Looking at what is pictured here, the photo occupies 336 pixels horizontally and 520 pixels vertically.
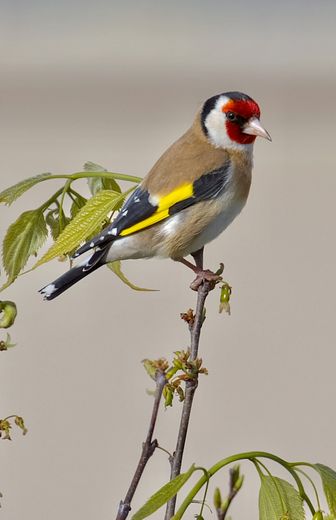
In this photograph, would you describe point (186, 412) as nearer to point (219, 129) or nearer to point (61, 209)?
point (61, 209)

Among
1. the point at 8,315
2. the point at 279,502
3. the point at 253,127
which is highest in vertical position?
the point at 253,127

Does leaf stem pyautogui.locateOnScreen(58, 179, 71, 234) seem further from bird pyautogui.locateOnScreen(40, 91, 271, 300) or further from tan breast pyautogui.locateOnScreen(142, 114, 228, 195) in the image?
tan breast pyautogui.locateOnScreen(142, 114, 228, 195)

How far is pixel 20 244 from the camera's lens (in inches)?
45.2

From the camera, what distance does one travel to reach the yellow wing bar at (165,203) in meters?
1.72

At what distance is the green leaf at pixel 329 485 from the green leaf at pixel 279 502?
1.2 inches

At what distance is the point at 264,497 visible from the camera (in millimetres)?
952

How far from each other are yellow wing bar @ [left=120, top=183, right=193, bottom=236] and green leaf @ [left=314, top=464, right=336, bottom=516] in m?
0.81

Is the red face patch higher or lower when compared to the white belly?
higher

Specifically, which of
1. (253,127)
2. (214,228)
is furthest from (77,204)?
(253,127)

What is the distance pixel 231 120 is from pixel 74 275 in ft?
2.13

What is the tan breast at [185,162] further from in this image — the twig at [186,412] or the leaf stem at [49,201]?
the twig at [186,412]

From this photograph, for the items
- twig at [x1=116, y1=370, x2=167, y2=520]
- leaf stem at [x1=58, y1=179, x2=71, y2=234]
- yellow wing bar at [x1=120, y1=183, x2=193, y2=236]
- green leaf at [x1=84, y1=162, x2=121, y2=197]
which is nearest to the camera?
twig at [x1=116, y1=370, x2=167, y2=520]

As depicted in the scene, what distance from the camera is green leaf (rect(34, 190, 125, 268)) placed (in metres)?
1.08

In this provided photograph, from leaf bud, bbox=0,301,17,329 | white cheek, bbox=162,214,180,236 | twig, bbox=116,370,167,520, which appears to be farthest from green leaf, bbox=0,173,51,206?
white cheek, bbox=162,214,180,236
